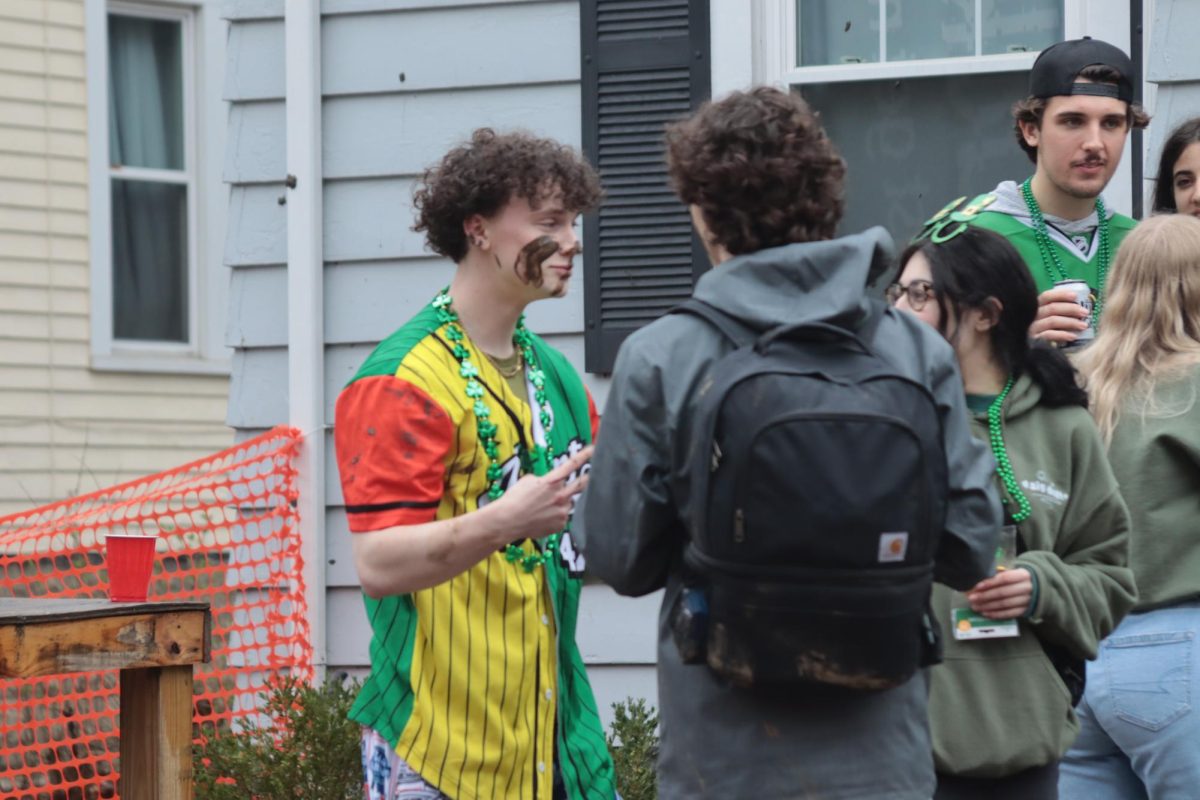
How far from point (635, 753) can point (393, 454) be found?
2.03 meters

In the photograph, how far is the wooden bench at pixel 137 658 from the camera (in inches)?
156

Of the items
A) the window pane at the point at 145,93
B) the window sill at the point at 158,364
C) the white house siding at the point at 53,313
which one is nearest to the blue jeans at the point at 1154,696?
the white house siding at the point at 53,313

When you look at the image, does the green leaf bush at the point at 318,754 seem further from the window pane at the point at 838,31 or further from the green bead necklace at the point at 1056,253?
the window pane at the point at 838,31

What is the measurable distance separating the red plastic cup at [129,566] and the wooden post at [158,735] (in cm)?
20

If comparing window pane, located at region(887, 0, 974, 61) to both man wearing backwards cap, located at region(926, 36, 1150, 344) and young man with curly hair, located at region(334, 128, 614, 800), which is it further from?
young man with curly hair, located at region(334, 128, 614, 800)

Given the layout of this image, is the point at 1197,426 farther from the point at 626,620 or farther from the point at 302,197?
the point at 302,197

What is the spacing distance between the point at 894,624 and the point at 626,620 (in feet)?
10.0

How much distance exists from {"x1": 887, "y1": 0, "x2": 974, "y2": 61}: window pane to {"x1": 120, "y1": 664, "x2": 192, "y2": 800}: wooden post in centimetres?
275

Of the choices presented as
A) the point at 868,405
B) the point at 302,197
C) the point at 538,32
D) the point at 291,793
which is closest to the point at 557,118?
the point at 538,32

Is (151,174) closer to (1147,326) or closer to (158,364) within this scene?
(158,364)

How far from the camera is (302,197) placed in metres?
5.74

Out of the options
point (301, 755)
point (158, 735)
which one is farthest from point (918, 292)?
point (301, 755)

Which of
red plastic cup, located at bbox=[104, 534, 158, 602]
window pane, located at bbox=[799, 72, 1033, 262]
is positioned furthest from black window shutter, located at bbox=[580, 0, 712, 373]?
red plastic cup, located at bbox=[104, 534, 158, 602]

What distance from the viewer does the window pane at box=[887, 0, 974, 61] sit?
5281 millimetres
